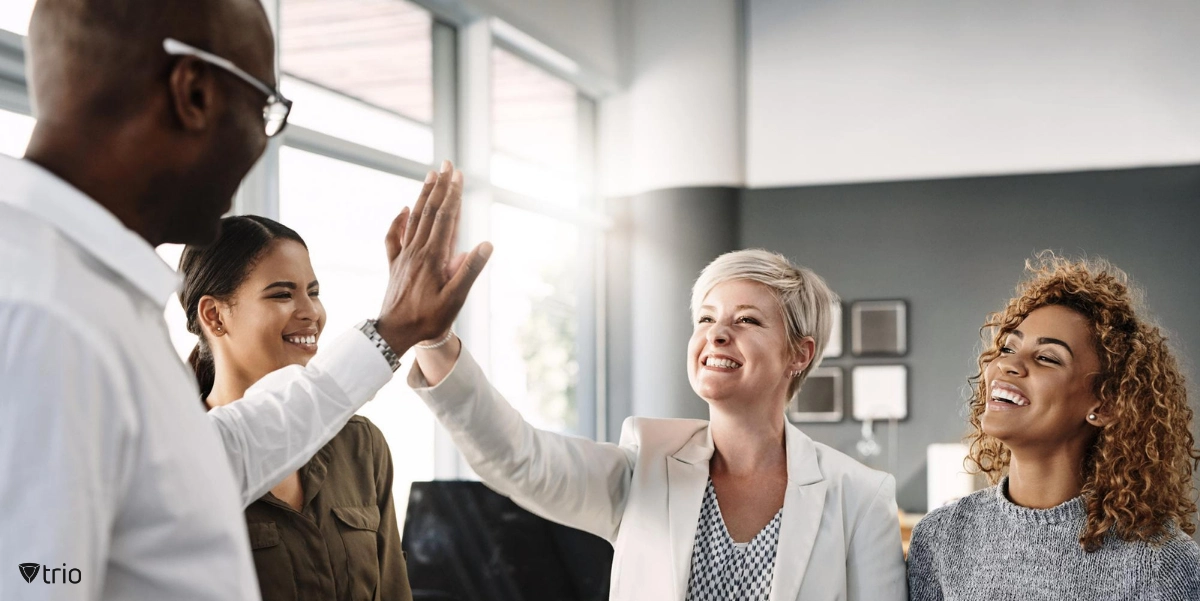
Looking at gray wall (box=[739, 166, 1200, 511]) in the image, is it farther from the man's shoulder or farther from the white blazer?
the man's shoulder

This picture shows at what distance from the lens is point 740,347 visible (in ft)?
7.47

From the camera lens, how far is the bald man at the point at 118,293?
0.71m

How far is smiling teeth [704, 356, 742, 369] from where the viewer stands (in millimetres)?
2256

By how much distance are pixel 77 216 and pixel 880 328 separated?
657 centimetres

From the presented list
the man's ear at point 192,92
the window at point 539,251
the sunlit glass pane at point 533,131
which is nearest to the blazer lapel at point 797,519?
the man's ear at point 192,92

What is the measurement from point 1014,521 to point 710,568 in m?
0.61

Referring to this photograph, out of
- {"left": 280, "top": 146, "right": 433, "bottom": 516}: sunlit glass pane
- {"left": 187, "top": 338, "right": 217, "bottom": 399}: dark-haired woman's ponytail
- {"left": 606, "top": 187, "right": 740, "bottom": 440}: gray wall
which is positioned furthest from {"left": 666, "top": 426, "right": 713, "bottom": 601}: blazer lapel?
{"left": 606, "top": 187, "right": 740, "bottom": 440}: gray wall

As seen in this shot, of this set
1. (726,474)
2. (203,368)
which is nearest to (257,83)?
(203,368)

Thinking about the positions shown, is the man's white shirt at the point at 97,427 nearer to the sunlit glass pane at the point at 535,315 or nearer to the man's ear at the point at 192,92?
the man's ear at the point at 192,92

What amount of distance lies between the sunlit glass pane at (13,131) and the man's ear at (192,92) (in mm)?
2377

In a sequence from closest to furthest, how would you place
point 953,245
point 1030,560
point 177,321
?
point 1030,560, point 177,321, point 953,245

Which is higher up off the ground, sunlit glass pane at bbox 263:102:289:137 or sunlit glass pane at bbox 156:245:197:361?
sunlit glass pane at bbox 263:102:289:137

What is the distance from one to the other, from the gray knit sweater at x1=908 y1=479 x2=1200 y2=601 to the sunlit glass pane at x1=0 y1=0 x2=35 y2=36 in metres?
2.82

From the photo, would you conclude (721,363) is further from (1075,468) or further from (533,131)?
(533,131)
